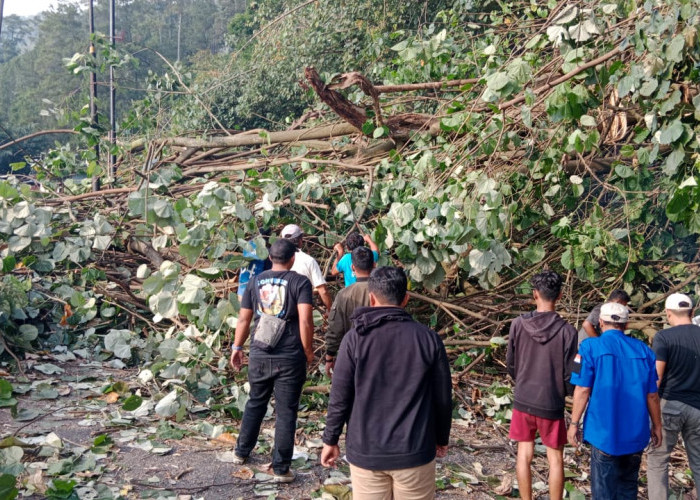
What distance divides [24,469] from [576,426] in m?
2.88

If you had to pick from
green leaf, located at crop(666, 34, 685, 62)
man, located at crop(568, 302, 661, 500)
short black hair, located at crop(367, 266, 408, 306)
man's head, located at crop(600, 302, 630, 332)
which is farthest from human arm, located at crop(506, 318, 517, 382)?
green leaf, located at crop(666, 34, 685, 62)

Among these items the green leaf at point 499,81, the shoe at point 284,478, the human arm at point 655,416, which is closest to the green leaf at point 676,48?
the green leaf at point 499,81

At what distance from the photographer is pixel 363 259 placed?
4297 mm

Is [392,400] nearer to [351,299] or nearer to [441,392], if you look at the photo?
[441,392]

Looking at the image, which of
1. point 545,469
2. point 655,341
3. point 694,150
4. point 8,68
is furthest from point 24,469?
point 8,68

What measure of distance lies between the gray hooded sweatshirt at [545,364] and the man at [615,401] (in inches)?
3.7

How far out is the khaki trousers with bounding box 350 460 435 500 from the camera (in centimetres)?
260

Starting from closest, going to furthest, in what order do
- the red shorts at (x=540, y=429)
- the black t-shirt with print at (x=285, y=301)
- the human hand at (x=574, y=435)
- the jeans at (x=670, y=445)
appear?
the human hand at (x=574, y=435)
the red shorts at (x=540, y=429)
the jeans at (x=670, y=445)
the black t-shirt with print at (x=285, y=301)

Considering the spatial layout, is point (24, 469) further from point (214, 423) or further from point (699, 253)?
point (699, 253)

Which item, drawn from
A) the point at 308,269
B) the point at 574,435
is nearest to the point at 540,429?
the point at 574,435

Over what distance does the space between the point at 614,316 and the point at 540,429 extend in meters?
0.75

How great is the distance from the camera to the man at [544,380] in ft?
11.8

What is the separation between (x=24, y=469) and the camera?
3381 millimetres

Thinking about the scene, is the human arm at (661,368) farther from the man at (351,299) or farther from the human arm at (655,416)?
the man at (351,299)
